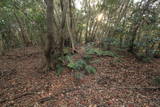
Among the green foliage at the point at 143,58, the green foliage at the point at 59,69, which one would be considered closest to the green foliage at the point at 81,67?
the green foliage at the point at 59,69

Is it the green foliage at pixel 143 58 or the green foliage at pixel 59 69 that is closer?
the green foliage at pixel 59 69

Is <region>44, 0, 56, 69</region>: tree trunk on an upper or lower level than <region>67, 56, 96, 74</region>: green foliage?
upper

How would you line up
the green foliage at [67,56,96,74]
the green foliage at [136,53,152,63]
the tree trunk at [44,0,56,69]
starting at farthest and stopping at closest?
the green foliage at [136,53,152,63] < the green foliage at [67,56,96,74] < the tree trunk at [44,0,56,69]

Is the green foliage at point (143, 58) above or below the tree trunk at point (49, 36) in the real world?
below

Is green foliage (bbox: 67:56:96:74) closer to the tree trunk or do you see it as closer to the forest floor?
the forest floor

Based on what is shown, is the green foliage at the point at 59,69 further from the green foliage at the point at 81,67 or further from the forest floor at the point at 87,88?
the green foliage at the point at 81,67

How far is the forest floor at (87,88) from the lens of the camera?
122 inches

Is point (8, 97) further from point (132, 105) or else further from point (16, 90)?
point (132, 105)

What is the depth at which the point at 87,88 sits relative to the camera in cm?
366

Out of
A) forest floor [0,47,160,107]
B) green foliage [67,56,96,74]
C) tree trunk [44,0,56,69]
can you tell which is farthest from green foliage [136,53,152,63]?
tree trunk [44,0,56,69]

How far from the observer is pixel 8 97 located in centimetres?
338

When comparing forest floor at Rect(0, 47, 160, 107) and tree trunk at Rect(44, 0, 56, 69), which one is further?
tree trunk at Rect(44, 0, 56, 69)

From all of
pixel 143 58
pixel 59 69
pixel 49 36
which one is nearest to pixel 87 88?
pixel 59 69

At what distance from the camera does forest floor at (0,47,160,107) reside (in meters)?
3.10
